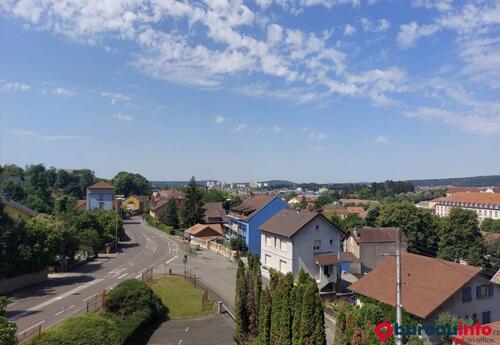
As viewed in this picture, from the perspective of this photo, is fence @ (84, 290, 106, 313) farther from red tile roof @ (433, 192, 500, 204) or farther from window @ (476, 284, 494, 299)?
red tile roof @ (433, 192, 500, 204)

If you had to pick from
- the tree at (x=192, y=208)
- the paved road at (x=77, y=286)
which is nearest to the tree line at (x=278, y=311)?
the paved road at (x=77, y=286)

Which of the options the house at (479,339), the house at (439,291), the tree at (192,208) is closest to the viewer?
the house at (479,339)

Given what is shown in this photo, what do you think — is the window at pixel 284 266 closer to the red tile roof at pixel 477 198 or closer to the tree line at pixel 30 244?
the tree line at pixel 30 244

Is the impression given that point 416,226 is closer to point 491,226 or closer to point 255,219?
point 255,219

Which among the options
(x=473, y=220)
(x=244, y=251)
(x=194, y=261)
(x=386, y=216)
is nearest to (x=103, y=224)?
(x=194, y=261)

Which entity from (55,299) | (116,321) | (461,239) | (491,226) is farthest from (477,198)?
(116,321)

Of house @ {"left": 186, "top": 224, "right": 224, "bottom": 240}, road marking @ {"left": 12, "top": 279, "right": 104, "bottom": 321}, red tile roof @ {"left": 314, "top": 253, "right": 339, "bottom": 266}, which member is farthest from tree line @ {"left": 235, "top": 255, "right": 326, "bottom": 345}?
house @ {"left": 186, "top": 224, "right": 224, "bottom": 240}
